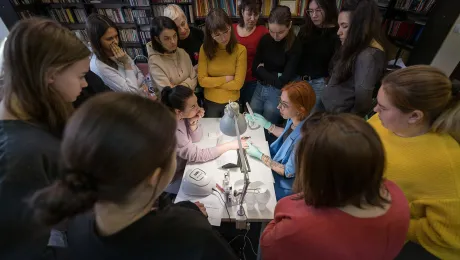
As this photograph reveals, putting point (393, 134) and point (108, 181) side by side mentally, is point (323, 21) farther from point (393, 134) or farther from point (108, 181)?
point (108, 181)

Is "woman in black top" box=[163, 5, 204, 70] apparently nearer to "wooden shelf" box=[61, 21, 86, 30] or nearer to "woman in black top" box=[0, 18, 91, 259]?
"woman in black top" box=[0, 18, 91, 259]

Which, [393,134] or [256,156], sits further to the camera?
[256,156]

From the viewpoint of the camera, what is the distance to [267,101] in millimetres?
2447

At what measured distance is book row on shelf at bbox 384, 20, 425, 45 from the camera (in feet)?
11.1

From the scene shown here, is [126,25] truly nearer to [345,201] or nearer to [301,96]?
[301,96]

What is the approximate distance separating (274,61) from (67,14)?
162 inches

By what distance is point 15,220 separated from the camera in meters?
0.79

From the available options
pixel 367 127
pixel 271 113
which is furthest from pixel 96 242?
pixel 271 113

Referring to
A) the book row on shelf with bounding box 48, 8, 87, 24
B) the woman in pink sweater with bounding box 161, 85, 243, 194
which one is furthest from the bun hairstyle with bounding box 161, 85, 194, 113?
the book row on shelf with bounding box 48, 8, 87, 24

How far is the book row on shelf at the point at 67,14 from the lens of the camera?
3.94 m

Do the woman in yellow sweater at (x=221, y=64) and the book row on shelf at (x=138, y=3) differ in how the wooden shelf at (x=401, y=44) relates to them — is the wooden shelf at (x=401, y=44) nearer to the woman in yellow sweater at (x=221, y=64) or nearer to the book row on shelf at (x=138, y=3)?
the woman in yellow sweater at (x=221, y=64)

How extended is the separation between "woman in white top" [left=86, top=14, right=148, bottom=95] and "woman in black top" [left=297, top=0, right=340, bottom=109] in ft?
5.92

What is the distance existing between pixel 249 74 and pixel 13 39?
209 cm

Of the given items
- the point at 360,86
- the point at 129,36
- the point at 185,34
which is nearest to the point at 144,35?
the point at 129,36
